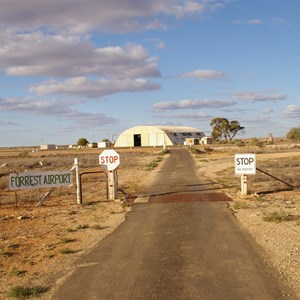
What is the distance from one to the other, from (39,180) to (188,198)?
554cm

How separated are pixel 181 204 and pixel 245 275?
814 cm

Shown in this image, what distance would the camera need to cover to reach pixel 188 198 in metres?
16.5

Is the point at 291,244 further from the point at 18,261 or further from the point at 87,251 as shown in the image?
the point at 18,261

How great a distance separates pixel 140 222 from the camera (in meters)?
11.7

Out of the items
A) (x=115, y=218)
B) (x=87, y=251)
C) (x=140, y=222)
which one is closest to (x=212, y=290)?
(x=87, y=251)

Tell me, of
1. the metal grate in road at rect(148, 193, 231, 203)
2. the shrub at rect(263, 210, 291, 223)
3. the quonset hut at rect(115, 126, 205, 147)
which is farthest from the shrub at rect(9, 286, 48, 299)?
the quonset hut at rect(115, 126, 205, 147)

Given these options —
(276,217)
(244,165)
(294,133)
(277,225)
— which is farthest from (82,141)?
(277,225)

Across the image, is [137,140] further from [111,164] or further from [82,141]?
[111,164]

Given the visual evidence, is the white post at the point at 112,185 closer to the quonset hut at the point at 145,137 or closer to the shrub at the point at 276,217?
the shrub at the point at 276,217

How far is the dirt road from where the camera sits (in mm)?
6164

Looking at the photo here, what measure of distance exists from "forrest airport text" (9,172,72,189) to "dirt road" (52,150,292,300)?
15.5 feet

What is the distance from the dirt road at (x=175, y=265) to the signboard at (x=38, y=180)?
187 inches

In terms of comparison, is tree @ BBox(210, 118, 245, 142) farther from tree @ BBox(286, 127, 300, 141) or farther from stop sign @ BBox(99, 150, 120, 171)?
stop sign @ BBox(99, 150, 120, 171)

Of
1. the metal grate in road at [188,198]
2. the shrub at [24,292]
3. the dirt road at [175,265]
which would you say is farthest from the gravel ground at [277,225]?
the shrub at [24,292]
